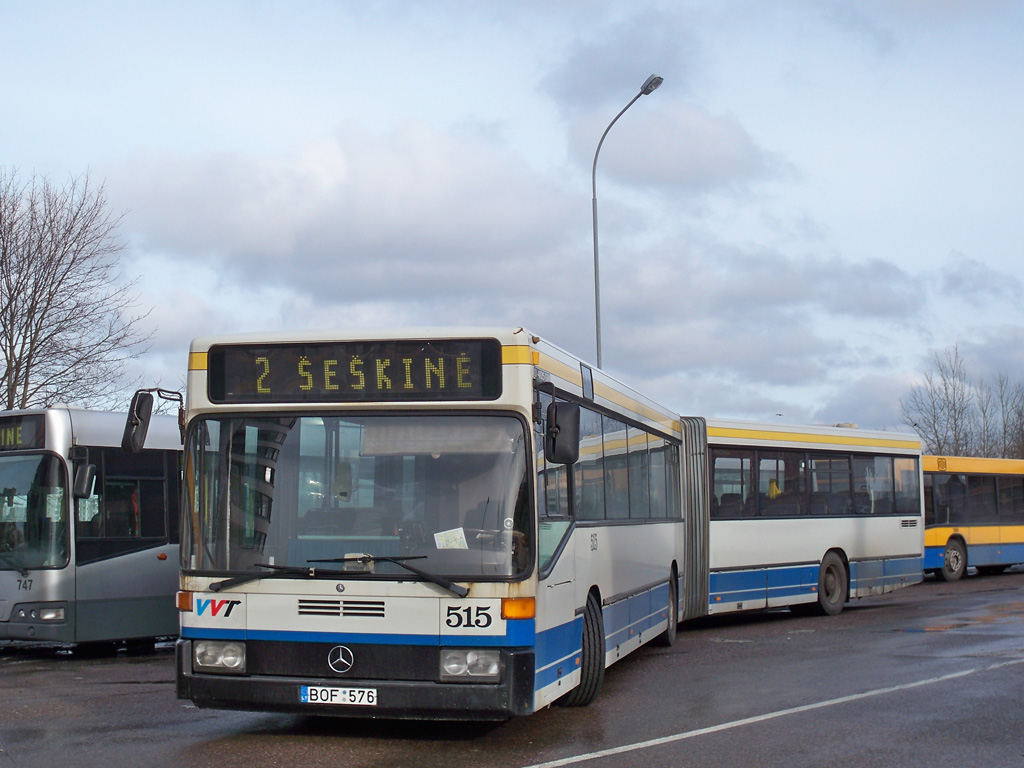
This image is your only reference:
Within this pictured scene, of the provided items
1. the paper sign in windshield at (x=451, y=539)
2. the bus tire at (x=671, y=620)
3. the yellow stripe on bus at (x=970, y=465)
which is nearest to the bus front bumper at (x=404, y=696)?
the paper sign in windshield at (x=451, y=539)

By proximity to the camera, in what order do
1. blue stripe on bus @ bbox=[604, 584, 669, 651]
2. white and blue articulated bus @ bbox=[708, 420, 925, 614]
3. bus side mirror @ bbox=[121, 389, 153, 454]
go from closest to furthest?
1. bus side mirror @ bbox=[121, 389, 153, 454]
2. blue stripe on bus @ bbox=[604, 584, 669, 651]
3. white and blue articulated bus @ bbox=[708, 420, 925, 614]

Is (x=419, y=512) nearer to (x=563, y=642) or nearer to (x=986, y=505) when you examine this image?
(x=563, y=642)

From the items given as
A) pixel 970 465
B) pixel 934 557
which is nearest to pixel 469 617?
pixel 934 557

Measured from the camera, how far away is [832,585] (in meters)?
18.5

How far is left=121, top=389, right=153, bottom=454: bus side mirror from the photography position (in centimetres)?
862

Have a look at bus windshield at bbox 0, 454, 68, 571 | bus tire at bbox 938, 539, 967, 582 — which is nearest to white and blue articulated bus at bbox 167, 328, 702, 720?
bus windshield at bbox 0, 454, 68, 571

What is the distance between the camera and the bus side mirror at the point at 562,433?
756 centimetres

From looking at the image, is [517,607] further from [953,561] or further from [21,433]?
[953,561]

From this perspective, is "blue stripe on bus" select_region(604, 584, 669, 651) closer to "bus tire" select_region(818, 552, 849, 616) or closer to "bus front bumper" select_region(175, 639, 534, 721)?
"bus front bumper" select_region(175, 639, 534, 721)

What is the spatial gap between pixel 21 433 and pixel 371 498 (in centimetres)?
728

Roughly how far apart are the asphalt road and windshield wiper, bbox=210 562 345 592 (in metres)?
1.10

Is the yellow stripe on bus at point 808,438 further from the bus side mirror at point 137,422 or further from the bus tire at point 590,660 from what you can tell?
the bus side mirror at point 137,422

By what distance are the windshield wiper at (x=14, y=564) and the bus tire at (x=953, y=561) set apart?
20122 millimetres

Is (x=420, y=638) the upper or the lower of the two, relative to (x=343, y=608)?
lower
